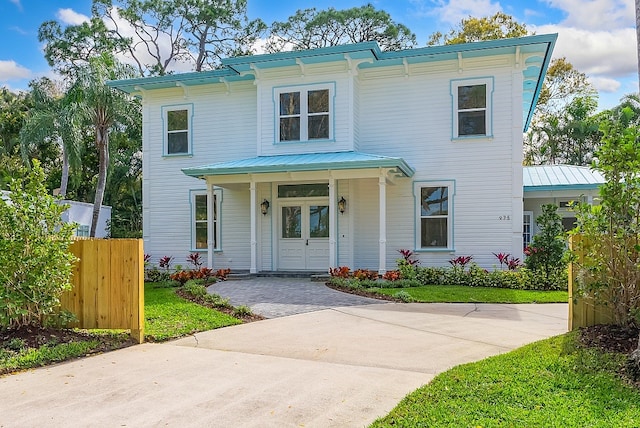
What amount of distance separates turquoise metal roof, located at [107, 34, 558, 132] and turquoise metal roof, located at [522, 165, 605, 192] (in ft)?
10.00

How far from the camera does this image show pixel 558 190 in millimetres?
16125

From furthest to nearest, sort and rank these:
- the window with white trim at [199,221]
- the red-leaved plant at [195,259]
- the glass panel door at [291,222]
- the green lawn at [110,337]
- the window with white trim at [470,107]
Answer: the window with white trim at [199,221], the red-leaved plant at [195,259], the glass panel door at [291,222], the window with white trim at [470,107], the green lawn at [110,337]

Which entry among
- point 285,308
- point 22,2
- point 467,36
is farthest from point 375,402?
point 467,36

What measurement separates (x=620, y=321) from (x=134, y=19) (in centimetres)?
3127

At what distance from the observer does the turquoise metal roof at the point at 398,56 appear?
13297 millimetres

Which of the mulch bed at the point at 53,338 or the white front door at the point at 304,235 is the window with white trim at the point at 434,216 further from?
the mulch bed at the point at 53,338

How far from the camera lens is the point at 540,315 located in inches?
334

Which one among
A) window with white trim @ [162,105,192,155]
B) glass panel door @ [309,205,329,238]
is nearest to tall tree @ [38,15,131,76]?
window with white trim @ [162,105,192,155]

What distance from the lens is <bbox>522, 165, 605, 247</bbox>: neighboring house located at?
52.5 ft

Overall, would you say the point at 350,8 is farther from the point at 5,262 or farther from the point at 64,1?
the point at 5,262

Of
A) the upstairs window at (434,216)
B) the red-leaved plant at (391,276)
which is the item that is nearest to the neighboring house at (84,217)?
the red-leaved plant at (391,276)

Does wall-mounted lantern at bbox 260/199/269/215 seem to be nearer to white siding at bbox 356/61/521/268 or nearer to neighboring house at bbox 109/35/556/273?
neighboring house at bbox 109/35/556/273

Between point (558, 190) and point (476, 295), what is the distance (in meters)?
7.32

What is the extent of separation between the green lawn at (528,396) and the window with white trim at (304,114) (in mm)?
10585
